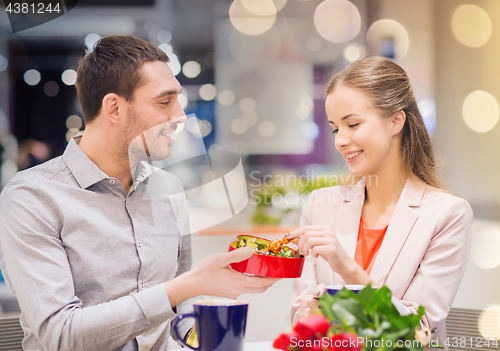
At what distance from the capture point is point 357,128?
3.78 feet

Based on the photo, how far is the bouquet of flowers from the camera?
50cm

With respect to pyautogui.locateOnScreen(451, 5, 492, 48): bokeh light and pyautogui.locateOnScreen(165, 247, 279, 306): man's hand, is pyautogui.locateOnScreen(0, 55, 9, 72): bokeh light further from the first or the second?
pyautogui.locateOnScreen(451, 5, 492, 48): bokeh light

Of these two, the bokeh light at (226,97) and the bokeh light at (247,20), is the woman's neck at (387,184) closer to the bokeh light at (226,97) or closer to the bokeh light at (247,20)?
the bokeh light at (226,97)

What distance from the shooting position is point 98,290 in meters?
0.99

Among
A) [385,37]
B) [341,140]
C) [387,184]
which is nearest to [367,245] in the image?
[387,184]

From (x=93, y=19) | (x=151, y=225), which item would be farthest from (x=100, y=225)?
(x=93, y=19)

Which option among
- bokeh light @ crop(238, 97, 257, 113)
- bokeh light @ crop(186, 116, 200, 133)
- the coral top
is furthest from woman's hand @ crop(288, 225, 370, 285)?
bokeh light @ crop(238, 97, 257, 113)

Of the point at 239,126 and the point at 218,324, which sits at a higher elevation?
the point at 239,126

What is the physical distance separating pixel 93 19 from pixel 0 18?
0.29m

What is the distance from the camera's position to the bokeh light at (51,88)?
4.42 ft

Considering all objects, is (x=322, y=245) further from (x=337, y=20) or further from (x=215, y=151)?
(x=337, y=20)

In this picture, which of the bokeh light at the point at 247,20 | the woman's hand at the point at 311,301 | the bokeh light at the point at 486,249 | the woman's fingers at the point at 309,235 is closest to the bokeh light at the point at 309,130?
the bokeh light at the point at 247,20

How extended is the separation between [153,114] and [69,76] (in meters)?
0.48

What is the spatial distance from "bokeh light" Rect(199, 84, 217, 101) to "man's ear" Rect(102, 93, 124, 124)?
480mm
